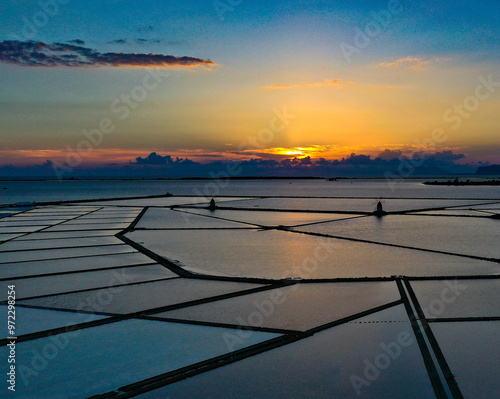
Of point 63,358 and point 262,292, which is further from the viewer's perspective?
point 262,292

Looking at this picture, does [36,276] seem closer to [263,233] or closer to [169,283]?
[169,283]

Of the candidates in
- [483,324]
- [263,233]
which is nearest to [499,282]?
[483,324]

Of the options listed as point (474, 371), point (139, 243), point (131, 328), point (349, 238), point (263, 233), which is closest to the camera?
point (474, 371)

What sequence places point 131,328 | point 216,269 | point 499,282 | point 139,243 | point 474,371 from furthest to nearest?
point 139,243
point 216,269
point 499,282
point 131,328
point 474,371

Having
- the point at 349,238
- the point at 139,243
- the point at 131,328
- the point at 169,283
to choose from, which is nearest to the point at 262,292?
the point at 169,283

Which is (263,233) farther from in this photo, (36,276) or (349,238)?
(36,276)

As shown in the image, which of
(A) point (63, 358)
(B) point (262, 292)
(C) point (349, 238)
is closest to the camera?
(A) point (63, 358)

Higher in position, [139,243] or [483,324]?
[139,243]

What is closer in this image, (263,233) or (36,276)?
(36,276)

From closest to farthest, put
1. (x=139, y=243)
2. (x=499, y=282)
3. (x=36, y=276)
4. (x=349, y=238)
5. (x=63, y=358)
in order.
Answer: (x=63, y=358), (x=499, y=282), (x=36, y=276), (x=139, y=243), (x=349, y=238)
